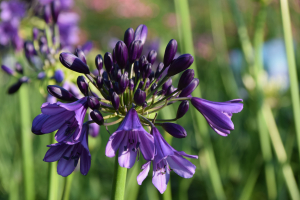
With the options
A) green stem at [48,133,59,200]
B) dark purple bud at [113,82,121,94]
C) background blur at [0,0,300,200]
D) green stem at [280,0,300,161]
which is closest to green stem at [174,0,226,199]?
background blur at [0,0,300,200]

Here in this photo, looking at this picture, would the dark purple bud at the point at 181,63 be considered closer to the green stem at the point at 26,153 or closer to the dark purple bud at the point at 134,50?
the dark purple bud at the point at 134,50

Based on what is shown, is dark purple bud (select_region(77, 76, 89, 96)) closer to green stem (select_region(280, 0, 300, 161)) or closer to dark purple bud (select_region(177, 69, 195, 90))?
dark purple bud (select_region(177, 69, 195, 90))

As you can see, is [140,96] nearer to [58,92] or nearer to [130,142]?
[130,142]

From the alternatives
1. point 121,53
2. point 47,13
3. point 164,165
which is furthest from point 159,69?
point 47,13

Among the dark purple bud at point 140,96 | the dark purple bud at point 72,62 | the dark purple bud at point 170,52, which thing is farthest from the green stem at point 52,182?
the dark purple bud at point 170,52

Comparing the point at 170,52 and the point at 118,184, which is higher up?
the point at 170,52

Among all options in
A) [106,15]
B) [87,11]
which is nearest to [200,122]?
[106,15]
